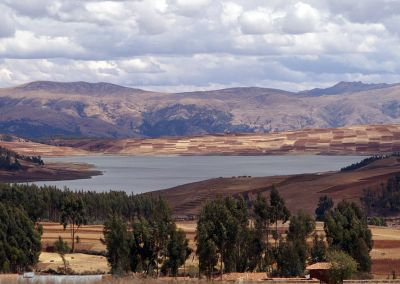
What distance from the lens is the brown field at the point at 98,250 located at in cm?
8975

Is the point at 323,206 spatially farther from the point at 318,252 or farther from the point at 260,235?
the point at 318,252

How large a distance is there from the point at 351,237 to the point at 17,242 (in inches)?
1294

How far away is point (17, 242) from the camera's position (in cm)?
8956

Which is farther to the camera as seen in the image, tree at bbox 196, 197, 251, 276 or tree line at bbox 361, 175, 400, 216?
tree line at bbox 361, 175, 400, 216

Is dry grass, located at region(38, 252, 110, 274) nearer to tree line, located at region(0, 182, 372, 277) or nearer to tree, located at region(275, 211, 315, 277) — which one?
tree line, located at region(0, 182, 372, 277)

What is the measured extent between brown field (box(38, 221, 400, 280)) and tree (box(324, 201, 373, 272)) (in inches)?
82.5

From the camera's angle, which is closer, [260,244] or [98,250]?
[260,244]

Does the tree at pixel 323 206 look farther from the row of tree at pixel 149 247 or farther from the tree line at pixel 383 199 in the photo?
the row of tree at pixel 149 247

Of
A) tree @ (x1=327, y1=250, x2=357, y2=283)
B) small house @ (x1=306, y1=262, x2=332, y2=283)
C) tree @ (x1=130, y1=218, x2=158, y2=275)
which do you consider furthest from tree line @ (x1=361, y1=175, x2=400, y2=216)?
tree @ (x1=327, y1=250, x2=357, y2=283)

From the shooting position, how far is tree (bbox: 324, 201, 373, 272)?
80.4 m

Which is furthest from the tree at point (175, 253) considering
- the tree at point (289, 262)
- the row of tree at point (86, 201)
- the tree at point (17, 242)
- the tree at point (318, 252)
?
the row of tree at point (86, 201)

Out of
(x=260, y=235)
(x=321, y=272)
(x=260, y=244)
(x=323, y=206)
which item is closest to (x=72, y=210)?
(x=260, y=235)

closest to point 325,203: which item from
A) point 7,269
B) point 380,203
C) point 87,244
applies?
point 380,203

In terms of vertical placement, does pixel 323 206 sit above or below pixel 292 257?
below
